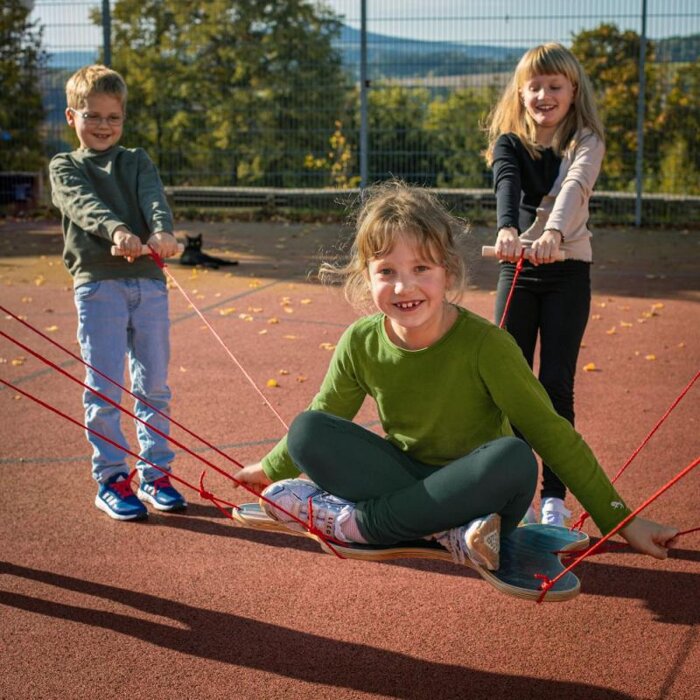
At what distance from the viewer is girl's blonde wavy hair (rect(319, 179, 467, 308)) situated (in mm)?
3000

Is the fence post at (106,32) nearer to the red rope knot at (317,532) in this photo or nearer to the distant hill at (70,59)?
the distant hill at (70,59)

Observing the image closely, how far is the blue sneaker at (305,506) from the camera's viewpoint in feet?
9.52

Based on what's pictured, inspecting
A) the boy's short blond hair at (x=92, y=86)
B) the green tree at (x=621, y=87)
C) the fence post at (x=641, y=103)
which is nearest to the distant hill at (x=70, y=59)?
the green tree at (x=621, y=87)

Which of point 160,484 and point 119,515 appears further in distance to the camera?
point 160,484

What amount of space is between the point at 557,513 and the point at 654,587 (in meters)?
0.47

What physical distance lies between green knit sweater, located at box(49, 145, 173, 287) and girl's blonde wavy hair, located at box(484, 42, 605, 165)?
1.41 metres

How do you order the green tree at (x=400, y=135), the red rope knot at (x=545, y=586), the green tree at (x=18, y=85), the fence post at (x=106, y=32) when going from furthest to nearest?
the green tree at (x=18, y=85) → the fence post at (x=106, y=32) → the green tree at (x=400, y=135) → the red rope knot at (x=545, y=586)

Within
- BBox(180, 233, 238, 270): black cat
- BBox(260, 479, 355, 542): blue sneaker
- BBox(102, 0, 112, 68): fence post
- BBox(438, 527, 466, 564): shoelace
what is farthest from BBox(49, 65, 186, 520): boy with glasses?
BBox(102, 0, 112, 68): fence post

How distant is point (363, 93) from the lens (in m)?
14.7

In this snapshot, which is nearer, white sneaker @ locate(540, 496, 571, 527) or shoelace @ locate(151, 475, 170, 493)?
white sneaker @ locate(540, 496, 571, 527)

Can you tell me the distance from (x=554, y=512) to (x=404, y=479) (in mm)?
1234

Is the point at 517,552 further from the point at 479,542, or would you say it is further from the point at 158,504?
the point at 158,504

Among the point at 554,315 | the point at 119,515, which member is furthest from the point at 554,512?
the point at 119,515

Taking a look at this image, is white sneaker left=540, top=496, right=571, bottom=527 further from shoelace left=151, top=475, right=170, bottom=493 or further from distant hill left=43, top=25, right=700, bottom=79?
distant hill left=43, top=25, right=700, bottom=79
